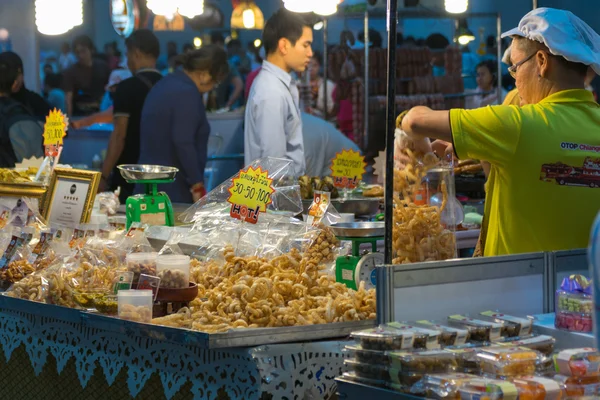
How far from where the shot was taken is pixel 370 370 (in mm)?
2113

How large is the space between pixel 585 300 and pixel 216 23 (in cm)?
1024

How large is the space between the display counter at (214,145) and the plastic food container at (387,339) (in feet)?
24.1

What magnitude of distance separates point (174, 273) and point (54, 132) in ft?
6.72

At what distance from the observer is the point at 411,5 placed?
35.6ft

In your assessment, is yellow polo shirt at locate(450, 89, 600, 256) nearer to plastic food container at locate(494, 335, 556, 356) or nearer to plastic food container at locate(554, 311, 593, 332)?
plastic food container at locate(554, 311, 593, 332)

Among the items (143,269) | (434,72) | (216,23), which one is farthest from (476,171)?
(216,23)

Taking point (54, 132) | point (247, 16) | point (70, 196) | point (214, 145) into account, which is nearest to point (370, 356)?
point (70, 196)

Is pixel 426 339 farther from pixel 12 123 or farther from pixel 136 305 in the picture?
pixel 12 123

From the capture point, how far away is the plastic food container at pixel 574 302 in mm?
2346

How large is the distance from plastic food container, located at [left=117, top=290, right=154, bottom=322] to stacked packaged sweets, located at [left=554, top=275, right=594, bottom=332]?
127 centimetres

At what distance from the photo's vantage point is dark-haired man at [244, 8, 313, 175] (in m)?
6.05

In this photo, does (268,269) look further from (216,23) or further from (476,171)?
(216,23)

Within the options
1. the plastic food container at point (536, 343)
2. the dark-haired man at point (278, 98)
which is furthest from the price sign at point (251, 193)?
the dark-haired man at point (278, 98)

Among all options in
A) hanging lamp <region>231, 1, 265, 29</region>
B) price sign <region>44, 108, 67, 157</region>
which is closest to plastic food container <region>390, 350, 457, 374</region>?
price sign <region>44, 108, 67, 157</region>
